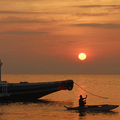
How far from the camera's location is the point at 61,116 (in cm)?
4759

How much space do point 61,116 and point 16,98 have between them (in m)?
16.7

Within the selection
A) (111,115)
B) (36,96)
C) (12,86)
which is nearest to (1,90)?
(12,86)

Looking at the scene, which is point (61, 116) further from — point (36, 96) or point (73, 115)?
point (36, 96)

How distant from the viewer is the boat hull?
60906 millimetres

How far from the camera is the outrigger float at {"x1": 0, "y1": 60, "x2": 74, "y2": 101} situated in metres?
60.8

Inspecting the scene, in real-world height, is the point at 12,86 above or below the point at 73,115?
above

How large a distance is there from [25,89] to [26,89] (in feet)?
0.57

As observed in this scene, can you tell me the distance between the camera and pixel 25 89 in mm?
62031

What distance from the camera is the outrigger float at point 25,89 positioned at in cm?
6084

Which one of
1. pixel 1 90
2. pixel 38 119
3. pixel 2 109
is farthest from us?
pixel 1 90

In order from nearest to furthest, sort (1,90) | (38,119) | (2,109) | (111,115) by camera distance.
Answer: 1. (38,119)
2. (111,115)
3. (2,109)
4. (1,90)

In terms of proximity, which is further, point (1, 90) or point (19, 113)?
point (1, 90)

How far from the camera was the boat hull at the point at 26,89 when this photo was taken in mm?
60906

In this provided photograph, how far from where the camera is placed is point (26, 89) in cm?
6209
